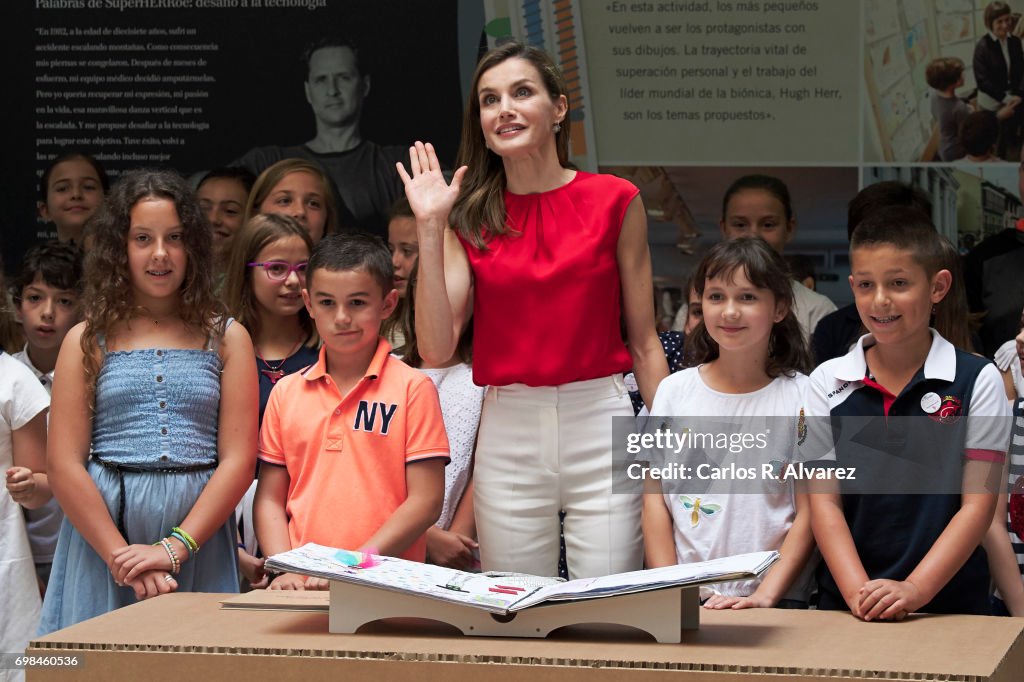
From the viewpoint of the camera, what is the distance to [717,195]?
16.4 feet

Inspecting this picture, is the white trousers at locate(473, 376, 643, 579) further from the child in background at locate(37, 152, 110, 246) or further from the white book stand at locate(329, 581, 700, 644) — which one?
the child in background at locate(37, 152, 110, 246)

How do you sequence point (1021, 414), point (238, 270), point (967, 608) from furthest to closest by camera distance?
point (238, 270) < point (1021, 414) < point (967, 608)

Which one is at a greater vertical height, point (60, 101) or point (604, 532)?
point (60, 101)

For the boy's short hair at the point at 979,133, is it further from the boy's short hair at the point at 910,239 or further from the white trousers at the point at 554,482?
the white trousers at the point at 554,482

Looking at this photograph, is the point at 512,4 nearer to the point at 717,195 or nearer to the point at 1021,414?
the point at 717,195

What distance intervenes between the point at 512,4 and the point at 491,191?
2421 millimetres

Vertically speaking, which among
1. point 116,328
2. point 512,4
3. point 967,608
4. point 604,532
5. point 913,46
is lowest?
point 967,608

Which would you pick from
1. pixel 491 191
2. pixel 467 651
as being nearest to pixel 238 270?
pixel 491 191

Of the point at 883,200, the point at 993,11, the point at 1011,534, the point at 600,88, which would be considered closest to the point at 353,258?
the point at 1011,534

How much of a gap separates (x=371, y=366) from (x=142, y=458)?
56 centimetres

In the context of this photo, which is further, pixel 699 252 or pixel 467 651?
pixel 699 252

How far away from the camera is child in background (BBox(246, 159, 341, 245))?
4.32 meters

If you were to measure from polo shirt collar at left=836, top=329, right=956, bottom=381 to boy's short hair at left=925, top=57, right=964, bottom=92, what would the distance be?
94.0 inches

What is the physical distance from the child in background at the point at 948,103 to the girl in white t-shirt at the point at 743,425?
2.10 m
